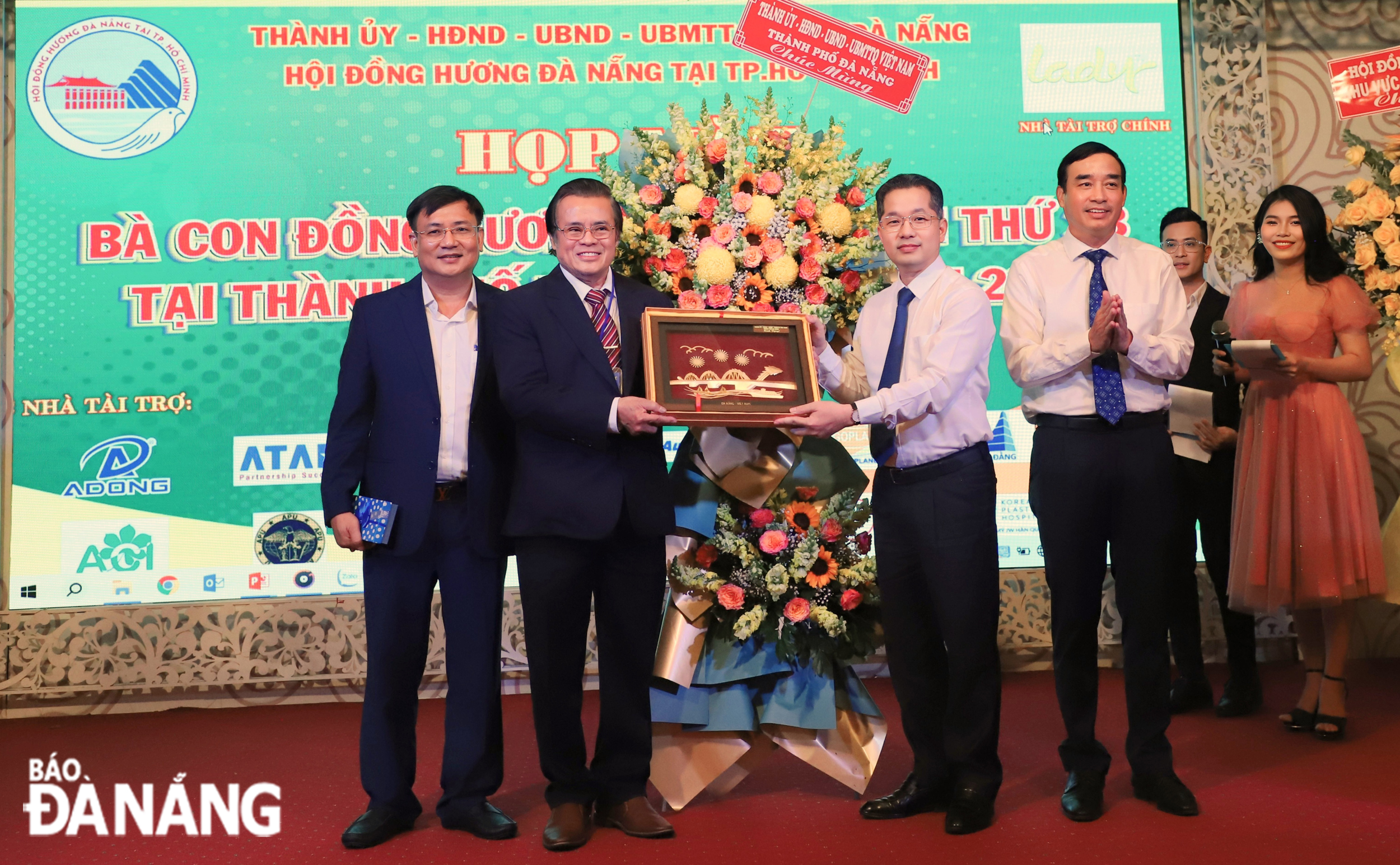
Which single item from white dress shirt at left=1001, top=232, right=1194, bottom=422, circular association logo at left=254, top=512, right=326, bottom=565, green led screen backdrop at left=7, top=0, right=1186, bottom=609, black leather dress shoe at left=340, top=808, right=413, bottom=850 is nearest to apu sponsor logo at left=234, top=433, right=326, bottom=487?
green led screen backdrop at left=7, top=0, right=1186, bottom=609

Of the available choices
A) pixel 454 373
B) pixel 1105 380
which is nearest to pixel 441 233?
pixel 454 373

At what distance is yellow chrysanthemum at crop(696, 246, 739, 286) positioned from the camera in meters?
2.79

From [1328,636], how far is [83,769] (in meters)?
4.15

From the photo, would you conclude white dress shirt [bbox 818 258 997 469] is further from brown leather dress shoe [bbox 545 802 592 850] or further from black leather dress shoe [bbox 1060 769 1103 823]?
brown leather dress shoe [bbox 545 802 592 850]

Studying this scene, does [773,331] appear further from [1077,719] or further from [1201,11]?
[1201,11]

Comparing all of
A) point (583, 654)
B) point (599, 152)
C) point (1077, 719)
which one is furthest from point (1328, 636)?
point (599, 152)

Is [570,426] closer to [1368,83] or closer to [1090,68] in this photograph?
[1090,68]

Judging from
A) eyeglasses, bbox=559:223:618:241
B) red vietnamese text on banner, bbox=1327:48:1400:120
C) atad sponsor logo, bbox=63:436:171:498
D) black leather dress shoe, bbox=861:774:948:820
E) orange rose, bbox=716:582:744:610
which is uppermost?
red vietnamese text on banner, bbox=1327:48:1400:120

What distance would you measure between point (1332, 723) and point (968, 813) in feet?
5.17

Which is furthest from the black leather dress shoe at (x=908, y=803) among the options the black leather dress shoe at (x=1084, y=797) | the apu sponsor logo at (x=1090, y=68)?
the apu sponsor logo at (x=1090, y=68)

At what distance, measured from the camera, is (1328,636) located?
3520mm

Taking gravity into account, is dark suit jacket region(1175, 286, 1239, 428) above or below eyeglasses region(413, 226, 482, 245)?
below

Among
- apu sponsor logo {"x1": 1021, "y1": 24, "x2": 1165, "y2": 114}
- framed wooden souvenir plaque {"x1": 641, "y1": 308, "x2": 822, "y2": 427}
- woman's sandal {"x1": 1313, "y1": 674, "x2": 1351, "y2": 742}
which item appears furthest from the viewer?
apu sponsor logo {"x1": 1021, "y1": 24, "x2": 1165, "y2": 114}

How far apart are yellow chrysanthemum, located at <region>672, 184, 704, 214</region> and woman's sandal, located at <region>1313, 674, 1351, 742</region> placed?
2.57m
